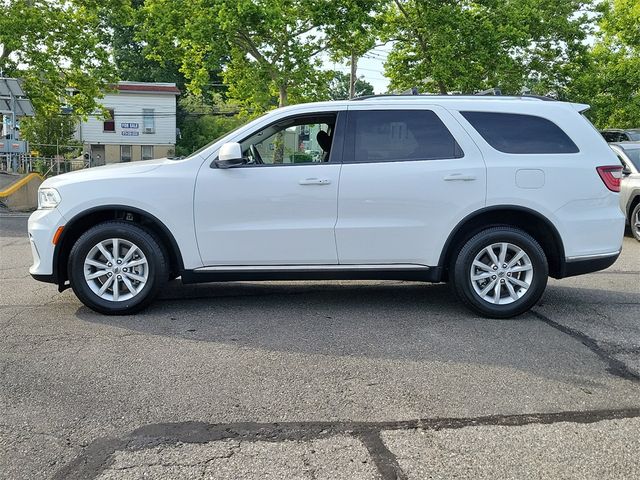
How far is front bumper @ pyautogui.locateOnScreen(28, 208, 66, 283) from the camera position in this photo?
5.30 metres

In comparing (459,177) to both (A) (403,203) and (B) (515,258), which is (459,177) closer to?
(A) (403,203)

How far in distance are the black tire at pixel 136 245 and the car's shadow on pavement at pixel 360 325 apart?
0.11 metres

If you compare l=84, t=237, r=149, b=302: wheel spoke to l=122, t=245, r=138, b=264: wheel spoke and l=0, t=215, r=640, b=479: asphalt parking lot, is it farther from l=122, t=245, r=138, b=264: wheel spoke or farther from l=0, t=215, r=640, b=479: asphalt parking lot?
l=0, t=215, r=640, b=479: asphalt parking lot

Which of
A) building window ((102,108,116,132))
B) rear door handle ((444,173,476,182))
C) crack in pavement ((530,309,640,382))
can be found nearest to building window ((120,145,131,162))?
building window ((102,108,116,132))

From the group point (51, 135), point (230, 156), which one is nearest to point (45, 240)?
point (230, 156)

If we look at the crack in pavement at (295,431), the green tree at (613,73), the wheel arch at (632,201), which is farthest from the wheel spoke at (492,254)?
the green tree at (613,73)

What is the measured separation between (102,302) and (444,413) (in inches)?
127

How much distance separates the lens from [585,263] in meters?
5.48

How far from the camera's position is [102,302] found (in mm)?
5359

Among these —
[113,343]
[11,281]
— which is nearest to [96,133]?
[11,281]

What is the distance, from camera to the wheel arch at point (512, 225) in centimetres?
539

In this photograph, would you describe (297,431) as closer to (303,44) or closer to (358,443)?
(358,443)

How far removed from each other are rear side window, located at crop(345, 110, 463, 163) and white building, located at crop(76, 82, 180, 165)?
1650 inches

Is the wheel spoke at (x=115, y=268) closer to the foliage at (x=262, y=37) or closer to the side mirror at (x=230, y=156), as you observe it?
the side mirror at (x=230, y=156)
